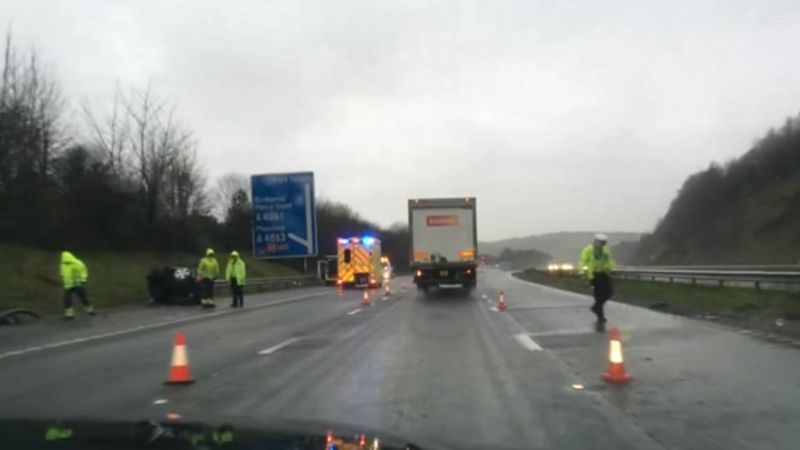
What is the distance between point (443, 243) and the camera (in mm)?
36125

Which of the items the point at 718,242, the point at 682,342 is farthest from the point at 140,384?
the point at 718,242

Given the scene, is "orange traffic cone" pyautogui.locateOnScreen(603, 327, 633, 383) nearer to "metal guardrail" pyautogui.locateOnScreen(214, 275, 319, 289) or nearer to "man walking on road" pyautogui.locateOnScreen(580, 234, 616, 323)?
"man walking on road" pyautogui.locateOnScreen(580, 234, 616, 323)

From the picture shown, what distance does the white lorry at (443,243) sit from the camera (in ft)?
118

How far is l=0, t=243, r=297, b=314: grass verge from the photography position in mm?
28078

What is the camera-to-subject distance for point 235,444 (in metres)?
4.02

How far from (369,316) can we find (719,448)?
16.4m

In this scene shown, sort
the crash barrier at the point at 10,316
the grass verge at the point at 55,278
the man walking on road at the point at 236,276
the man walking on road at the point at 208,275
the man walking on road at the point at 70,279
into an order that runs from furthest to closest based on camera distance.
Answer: the man walking on road at the point at 208,275
the grass verge at the point at 55,278
the man walking on road at the point at 236,276
the man walking on road at the point at 70,279
the crash barrier at the point at 10,316

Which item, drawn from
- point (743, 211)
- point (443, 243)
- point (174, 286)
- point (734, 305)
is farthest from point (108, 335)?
point (743, 211)

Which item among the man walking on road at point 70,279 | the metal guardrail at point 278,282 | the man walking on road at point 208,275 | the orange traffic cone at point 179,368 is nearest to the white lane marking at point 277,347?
the orange traffic cone at point 179,368

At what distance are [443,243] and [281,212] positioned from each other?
9.17m

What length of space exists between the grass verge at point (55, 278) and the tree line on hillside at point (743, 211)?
4202cm

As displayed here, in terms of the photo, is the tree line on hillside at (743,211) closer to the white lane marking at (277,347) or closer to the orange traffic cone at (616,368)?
the white lane marking at (277,347)

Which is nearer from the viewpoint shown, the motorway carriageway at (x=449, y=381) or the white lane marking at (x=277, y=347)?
the motorway carriageway at (x=449, y=381)

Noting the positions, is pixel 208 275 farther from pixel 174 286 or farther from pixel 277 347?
pixel 277 347
